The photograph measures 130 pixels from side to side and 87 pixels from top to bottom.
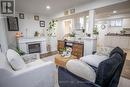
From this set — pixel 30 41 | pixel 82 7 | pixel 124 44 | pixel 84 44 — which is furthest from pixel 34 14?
pixel 124 44

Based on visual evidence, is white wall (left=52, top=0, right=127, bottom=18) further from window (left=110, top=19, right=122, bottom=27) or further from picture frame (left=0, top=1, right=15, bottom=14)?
window (left=110, top=19, right=122, bottom=27)

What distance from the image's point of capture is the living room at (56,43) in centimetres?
138

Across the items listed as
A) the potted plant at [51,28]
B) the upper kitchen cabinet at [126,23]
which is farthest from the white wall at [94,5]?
the upper kitchen cabinet at [126,23]

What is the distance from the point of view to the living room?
138 centimetres

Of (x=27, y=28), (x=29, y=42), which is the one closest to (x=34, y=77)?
(x=29, y=42)

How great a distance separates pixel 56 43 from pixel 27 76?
4428mm

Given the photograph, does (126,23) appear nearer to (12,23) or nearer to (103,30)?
(103,30)

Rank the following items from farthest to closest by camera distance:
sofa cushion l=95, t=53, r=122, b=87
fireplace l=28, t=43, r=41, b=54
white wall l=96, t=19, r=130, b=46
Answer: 1. white wall l=96, t=19, r=130, b=46
2. fireplace l=28, t=43, r=41, b=54
3. sofa cushion l=95, t=53, r=122, b=87

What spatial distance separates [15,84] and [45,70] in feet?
1.63

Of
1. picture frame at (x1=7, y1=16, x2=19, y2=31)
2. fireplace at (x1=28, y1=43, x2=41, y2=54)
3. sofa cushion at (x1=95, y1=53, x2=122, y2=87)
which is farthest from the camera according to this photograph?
fireplace at (x1=28, y1=43, x2=41, y2=54)

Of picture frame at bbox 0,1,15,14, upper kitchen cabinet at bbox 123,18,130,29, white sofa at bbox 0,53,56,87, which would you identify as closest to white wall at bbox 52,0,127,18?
picture frame at bbox 0,1,15,14

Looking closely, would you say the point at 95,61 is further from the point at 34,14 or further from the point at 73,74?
the point at 34,14

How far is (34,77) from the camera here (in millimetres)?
1531

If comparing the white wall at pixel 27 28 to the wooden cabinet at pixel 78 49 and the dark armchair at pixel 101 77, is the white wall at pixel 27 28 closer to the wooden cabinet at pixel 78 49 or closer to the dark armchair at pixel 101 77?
the wooden cabinet at pixel 78 49
